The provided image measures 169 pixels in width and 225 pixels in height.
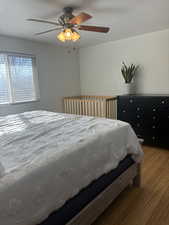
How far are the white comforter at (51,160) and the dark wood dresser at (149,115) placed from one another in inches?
53.9

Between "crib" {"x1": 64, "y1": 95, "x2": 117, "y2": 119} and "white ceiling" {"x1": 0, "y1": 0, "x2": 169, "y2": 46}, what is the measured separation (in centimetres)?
150

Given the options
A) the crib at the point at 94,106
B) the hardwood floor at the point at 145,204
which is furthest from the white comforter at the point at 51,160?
the crib at the point at 94,106

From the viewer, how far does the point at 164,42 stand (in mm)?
3264

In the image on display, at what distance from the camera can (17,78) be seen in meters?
3.51

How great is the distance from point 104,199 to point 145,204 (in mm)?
586

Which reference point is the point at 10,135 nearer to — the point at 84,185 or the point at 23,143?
the point at 23,143

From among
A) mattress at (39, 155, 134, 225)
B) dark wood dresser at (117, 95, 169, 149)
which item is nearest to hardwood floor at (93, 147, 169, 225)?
mattress at (39, 155, 134, 225)

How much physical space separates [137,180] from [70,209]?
1.16m

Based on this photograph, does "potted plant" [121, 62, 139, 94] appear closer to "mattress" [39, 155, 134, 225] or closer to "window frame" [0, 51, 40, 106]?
"window frame" [0, 51, 40, 106]

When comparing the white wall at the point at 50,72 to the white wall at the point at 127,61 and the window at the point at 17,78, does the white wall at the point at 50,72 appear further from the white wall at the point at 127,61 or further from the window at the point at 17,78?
the white wall at the point at 127,61

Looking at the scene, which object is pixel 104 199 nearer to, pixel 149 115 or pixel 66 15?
pixel 149 115

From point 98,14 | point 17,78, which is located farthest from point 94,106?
point 98,14

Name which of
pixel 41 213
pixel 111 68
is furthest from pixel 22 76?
pixel 41 213

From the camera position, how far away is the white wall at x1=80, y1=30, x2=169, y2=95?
3.35m
